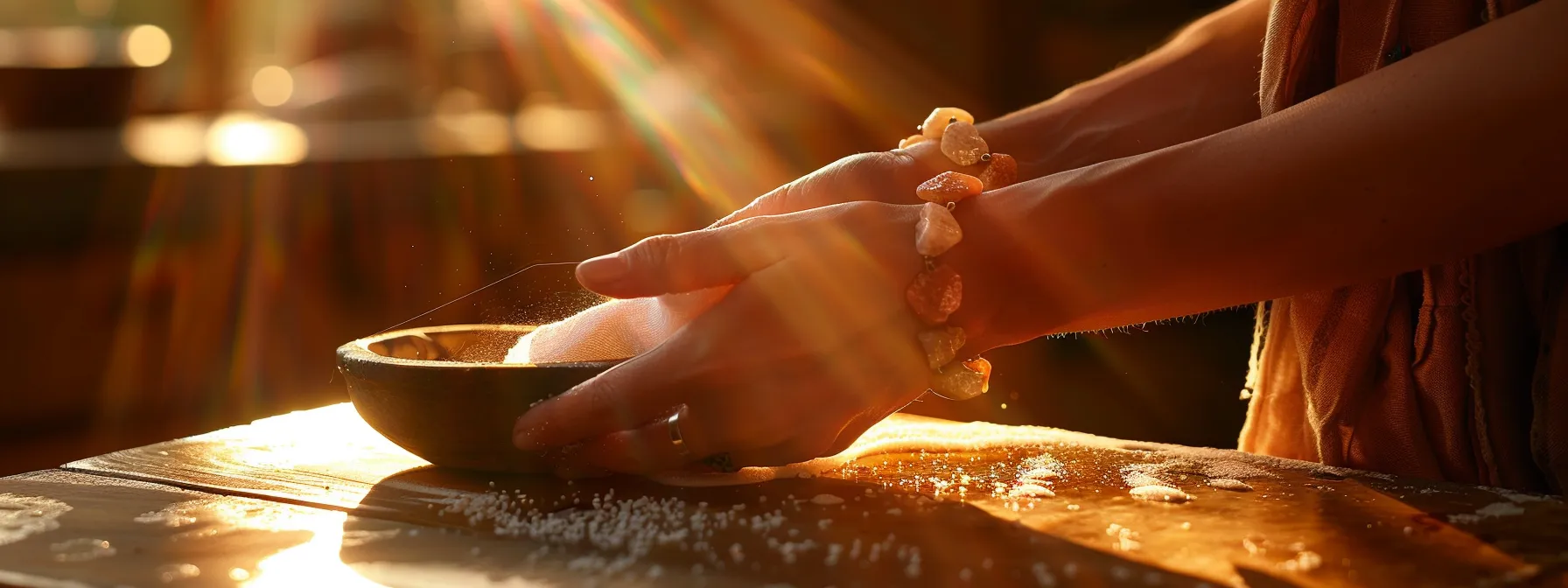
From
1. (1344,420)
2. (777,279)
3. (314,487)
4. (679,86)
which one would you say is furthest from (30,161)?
(1344,420)

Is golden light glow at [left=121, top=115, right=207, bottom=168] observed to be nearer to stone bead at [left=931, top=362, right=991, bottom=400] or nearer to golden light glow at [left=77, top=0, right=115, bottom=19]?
stone bead at [left=931, top=362, right=991, bottom=400]

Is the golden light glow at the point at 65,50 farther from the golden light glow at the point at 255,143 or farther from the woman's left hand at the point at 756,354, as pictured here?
the woman's left hand at the point at 756,354

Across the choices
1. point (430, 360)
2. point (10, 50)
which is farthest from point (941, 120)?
point (10, 50)

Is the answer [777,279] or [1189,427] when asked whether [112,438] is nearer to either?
[1189,427]

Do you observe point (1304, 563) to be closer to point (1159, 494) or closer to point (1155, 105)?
point (1159, 494)

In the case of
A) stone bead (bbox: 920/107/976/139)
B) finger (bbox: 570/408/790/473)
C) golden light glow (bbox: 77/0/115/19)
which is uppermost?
golden light glow (bbox: 77/0/115/19)

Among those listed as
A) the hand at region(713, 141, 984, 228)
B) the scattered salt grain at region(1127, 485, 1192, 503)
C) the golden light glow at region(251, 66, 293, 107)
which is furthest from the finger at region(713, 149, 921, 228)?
the golden light glow at region(251, 66, 293, 107)
